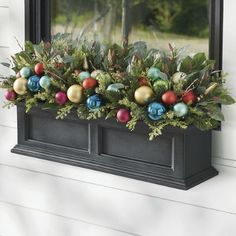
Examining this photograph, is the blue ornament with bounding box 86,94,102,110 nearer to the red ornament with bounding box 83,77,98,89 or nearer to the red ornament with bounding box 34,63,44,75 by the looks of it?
the red ornament with bounding box 83,77,98,89

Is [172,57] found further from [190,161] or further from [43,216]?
[43,216]

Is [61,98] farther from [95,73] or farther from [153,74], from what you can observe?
[153,74]

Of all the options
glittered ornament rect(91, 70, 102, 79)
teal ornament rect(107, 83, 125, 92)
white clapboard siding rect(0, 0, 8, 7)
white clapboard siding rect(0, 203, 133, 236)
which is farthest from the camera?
white clapboard siding rect(0, 0, 8, 7)

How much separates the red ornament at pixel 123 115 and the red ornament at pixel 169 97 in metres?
0.13

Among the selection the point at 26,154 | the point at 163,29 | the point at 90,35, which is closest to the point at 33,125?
the point at 26,154

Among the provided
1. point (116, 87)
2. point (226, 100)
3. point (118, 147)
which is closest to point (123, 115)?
point (116, 87)

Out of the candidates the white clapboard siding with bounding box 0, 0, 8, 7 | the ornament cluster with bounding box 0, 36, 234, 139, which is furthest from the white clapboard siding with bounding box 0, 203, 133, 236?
the white clapboard siding with bounding box 0, 0, 8, 7

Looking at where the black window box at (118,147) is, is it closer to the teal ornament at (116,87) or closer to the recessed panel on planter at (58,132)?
the recessed panel on planter at (58,132)

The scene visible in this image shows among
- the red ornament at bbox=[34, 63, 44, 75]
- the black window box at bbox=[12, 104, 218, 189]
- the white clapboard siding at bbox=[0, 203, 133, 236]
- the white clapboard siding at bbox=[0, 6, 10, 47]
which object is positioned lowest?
the white clapboard siding at bbox=[0, 203, 133, 236]

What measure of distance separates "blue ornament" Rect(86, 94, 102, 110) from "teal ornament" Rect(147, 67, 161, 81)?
182mm

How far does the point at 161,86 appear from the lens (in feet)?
6.53

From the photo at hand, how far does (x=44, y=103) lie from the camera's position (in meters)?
2.29

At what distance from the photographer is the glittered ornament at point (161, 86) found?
6.53ft

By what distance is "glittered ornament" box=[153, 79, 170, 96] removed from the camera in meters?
1.99
